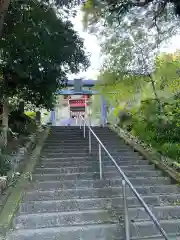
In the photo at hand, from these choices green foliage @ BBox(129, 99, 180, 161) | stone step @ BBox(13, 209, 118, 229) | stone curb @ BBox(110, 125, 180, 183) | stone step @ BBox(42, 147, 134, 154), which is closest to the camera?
stone step @ BBox(13, 209, 118, 229)

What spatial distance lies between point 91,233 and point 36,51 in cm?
460

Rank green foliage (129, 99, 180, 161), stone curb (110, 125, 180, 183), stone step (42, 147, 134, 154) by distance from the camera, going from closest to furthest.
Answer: stone curb (110, 125, 180, 183), green foliage (129, 99, 180, 161), stone step (42, 147, 134, 154)

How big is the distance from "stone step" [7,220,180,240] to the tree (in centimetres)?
429

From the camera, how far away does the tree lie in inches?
272

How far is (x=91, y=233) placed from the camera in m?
4.19

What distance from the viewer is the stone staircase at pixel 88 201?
13.9 feet

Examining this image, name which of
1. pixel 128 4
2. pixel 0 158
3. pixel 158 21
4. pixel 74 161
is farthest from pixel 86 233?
pixel 158 21

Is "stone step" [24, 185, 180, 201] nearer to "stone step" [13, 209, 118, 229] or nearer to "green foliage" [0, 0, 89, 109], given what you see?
"stone step" [13, 209, 118, 229]

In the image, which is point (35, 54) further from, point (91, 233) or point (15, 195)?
point (91, 233)

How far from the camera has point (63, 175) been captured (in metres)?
6.22

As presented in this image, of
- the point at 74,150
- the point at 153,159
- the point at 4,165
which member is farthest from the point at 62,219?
the point at 74,150

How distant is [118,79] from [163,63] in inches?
61.2

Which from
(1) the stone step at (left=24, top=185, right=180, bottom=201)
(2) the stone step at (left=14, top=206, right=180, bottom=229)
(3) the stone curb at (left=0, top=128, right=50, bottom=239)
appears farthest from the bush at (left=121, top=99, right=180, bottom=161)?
(3) the stone curb at (left=0, top=128, right=50, bottom=239)

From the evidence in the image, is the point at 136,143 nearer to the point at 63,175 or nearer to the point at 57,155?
the point at 57,155
